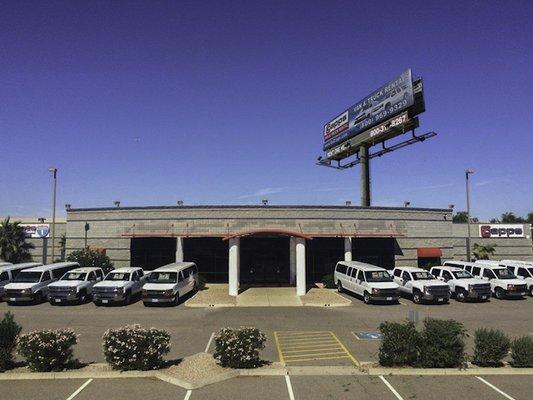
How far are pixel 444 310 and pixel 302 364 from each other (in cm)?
1270

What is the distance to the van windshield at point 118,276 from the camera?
24.7 meters

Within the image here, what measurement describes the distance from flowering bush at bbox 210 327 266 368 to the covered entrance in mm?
21636

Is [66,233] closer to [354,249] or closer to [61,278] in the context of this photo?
[61,278]

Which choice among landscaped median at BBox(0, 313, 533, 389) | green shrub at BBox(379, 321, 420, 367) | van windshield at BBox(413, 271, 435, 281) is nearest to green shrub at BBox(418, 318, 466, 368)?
landscaped median at BBox(0, 313, 533, 389)

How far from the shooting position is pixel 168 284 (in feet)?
76.9

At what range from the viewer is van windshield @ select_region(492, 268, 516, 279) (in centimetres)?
2638

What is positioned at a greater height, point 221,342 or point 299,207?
point 299,207

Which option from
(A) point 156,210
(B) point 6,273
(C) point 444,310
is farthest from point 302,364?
(A) point 156,210

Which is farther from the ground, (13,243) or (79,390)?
(13,243)

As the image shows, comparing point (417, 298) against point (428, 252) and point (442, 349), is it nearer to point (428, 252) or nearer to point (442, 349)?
point (428, 252)

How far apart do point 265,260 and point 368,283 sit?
11.0 meters

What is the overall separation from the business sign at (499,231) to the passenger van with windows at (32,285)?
3487 centimetres

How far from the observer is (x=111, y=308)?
22.7 meters

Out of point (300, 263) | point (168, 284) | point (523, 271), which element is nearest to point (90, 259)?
point (168, 284)
